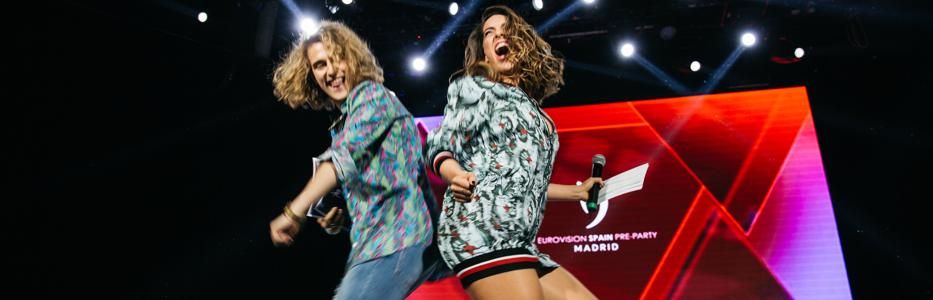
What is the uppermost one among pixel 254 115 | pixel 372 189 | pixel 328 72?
pixel 254 115

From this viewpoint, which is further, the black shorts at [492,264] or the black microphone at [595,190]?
the black microphone at [595,190]

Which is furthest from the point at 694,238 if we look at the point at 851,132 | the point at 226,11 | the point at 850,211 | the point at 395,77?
the point at 226,11

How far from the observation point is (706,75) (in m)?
4.58

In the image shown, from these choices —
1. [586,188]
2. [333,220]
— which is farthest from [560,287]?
[333,220]

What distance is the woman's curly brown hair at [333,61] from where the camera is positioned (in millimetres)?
1731

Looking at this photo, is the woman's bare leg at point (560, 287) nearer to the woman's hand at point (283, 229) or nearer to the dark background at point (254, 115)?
the woman's hand at point (283, 229)

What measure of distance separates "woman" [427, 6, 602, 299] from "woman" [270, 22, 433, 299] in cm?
11

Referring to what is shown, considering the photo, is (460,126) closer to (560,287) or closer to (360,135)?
(360,135)

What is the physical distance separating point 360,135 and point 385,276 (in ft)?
1.18

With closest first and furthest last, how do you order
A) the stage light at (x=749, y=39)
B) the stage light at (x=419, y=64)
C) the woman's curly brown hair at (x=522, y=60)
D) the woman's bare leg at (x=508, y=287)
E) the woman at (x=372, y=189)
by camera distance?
the woman's bare leg at (x=508, y=287), the woman at (x=372, y=189), the woman's curly brown hair at (x=522, y=60), the stage light at (x=749, y=39), the stage light at (x=419, y=64)

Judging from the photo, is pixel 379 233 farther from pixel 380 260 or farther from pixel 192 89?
pixel 192 89

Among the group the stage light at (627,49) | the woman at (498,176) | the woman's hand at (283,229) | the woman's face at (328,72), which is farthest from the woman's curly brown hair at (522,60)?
the stage light at (627,49)

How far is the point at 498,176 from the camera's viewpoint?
4.46 feet

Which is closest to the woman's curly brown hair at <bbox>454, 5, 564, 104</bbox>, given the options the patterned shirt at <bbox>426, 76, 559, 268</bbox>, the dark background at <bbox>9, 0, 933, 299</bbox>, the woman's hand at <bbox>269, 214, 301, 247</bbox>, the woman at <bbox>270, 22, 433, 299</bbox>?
the patterned shirt at <bbox>426, 76, 559, 268</bbox>
